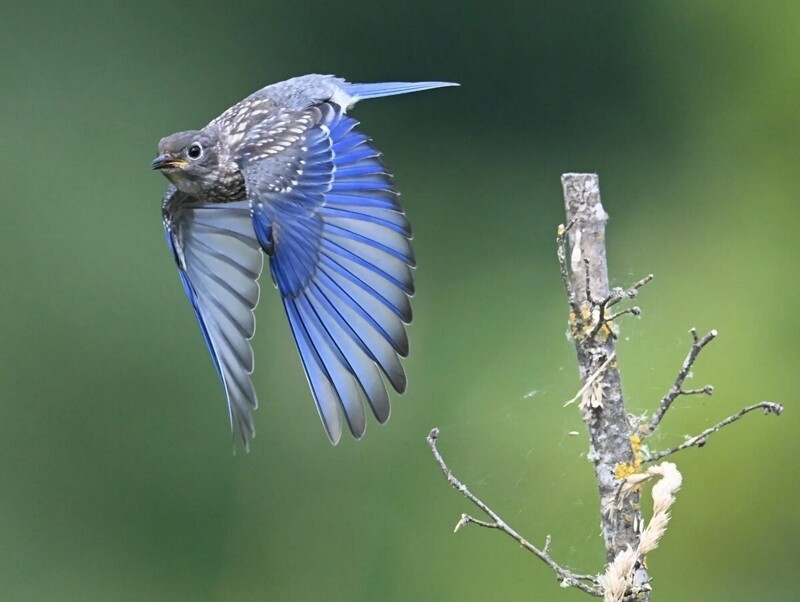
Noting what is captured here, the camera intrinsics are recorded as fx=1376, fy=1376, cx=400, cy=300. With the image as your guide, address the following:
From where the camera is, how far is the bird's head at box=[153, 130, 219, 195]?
257 centimetres

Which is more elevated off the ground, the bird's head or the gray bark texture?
the bird's head

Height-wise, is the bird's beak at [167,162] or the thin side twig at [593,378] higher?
the bird's beak at [167,162]

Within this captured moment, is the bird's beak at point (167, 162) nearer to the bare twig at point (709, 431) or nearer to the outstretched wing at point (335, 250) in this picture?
the outstretched wing at point (335, 250)

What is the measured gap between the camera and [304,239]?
2.46 metres

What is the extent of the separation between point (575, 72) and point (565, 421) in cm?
148

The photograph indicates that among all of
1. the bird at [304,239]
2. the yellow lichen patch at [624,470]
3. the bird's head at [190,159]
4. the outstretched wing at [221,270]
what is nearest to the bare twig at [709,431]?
the yellow lichen patch at [624,470]

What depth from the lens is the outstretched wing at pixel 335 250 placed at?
2.17m

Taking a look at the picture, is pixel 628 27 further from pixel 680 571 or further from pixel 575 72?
pixel 680 571

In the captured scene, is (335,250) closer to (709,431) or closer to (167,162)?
(167,162)

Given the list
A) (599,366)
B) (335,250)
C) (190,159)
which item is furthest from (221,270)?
(599,366)

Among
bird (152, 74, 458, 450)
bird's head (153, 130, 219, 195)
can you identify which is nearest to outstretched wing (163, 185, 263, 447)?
bird (152, 74, 458, 450)

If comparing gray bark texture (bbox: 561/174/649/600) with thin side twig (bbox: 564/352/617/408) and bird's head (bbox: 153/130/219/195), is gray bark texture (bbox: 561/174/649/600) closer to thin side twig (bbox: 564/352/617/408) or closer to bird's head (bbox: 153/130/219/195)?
thin side twig (bbox: 564/352/617/408)

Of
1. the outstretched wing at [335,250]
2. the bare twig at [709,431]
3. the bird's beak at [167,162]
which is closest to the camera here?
the bare twig at [709,431]

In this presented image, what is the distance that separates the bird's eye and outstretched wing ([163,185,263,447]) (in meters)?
0.22
